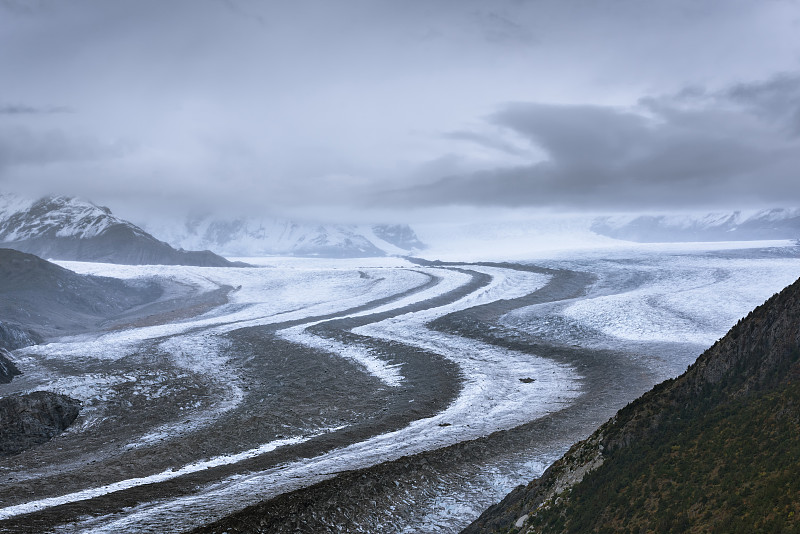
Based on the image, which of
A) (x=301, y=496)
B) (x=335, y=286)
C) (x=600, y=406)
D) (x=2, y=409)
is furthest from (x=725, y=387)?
(x=335, y=286)

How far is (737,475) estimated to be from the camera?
9023mm

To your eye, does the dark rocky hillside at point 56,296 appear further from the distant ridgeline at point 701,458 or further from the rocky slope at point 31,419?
the distant ridgeline at point 701,458

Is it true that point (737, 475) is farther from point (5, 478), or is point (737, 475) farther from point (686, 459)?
point (5, 478)

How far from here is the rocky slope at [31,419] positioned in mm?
22547

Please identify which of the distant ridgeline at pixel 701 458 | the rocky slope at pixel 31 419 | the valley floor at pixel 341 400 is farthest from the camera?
the rocky slope at pixel 31 419

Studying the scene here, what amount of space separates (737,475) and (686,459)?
49.8 inches

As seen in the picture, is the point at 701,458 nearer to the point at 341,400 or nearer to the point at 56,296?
the point at 341,400

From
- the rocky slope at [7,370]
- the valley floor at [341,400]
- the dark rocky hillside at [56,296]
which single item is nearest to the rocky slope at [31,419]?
the valley floor at [341,400]

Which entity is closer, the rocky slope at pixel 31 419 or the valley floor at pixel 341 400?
the valley floor at pixel 341 400

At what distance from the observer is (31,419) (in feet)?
78.1

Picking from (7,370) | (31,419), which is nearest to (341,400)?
(31,419)

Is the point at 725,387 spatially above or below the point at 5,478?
above

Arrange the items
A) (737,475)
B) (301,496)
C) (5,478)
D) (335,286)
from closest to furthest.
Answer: (737,475), (301,496), (5,478), (335,286)

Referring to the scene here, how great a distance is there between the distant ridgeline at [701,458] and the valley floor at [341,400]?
11.8ft
